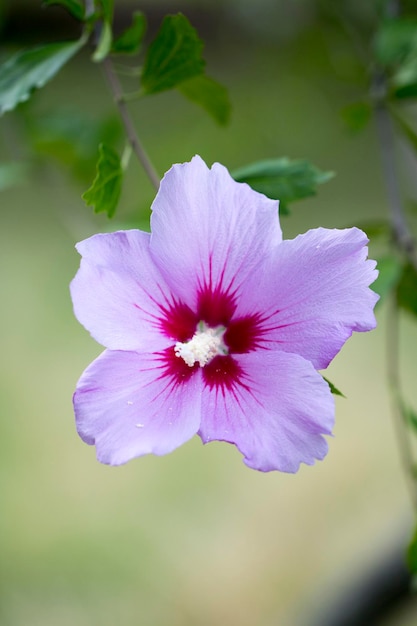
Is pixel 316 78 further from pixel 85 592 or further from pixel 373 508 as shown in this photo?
pixel 85 592

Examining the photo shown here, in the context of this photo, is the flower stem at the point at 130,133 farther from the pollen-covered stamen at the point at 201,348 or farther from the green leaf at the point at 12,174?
the green leaf at the point at 12,174

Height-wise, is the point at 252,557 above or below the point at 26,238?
below

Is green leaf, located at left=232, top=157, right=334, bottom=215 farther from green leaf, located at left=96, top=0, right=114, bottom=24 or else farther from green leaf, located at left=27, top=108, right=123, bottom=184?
green leaf, located at left=27, top=108, right=123, bottom=184

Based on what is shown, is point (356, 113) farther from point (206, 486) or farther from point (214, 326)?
point (206, 486)

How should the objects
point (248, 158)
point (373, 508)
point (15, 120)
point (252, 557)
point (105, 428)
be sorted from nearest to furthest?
point (105, 428), point (15, 120), point (248, 158), point (252, 557), point (373, 508)

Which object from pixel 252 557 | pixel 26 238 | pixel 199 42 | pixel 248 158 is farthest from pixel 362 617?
pixel 26 238

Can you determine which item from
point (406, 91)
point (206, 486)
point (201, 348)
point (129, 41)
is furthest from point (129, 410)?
point (206, 486)

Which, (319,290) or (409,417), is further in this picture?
(409,417)
